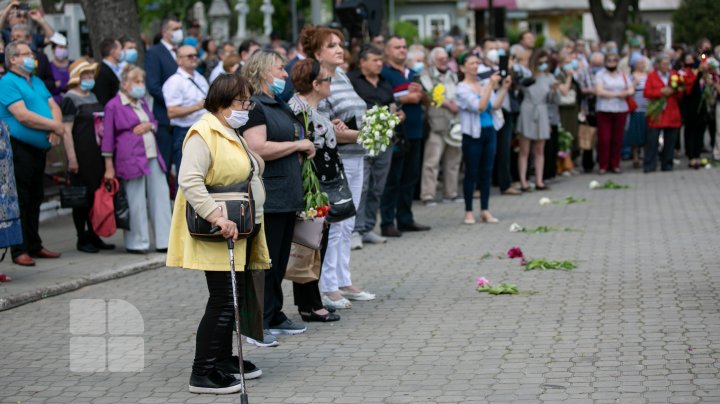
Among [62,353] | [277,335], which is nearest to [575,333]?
[277,335]

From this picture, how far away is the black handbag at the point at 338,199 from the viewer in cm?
902

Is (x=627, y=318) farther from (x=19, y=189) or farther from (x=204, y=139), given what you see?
(x=19, y=189)

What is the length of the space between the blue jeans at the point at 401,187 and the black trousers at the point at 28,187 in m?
3.78

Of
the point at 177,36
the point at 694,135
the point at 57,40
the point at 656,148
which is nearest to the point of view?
the point at 177,36

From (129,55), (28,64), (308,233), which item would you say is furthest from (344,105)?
(129,55)

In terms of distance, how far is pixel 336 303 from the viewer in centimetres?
967

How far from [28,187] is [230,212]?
5487mm

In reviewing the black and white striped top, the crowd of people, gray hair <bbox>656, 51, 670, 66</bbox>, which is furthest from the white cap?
gray hair <bbox>656, 51, 670, 66</bbox>

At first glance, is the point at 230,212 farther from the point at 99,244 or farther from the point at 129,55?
the point at 129,55

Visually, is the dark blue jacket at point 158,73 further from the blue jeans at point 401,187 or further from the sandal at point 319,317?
the sandal at point 319,317

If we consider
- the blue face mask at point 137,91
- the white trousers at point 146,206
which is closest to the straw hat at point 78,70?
the blue face mask at point 137,91

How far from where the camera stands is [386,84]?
41.7ft

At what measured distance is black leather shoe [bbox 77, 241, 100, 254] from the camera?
13.0 meters

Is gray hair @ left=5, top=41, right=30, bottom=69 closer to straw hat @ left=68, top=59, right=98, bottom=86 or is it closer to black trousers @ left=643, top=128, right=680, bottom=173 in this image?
straw hat @ left=68, top=59, right=98, bottom=86
